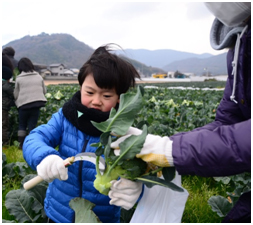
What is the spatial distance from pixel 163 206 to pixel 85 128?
0.56m

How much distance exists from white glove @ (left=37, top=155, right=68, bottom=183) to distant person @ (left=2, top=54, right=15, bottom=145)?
355cm

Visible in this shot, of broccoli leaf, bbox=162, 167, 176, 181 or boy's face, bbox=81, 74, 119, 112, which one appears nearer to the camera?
broccoli leaf, bbox=162, 167, 176, 181

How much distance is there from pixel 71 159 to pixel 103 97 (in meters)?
0.44

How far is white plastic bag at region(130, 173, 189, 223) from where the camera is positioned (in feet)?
4.60

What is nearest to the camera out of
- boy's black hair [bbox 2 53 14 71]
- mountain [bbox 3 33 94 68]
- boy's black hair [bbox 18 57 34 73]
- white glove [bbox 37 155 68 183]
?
white glove [bbox 37 155 68 183]

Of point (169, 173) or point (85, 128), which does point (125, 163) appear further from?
point (85, 128)

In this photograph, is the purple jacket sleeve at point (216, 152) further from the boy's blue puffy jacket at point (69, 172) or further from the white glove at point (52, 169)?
the boy's blue puffy jacket at point (69, 172)

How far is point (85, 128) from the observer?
1605 millimetres

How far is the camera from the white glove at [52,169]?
1315mm

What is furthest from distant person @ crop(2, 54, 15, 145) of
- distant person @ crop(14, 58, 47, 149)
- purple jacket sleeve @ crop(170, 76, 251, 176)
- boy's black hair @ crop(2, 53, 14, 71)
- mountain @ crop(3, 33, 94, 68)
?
mountain @ crop(3, 33, 94, 68)

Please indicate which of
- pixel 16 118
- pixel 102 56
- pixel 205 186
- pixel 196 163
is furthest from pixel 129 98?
pixel 16 118

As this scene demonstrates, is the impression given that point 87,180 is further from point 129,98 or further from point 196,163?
point 196,163


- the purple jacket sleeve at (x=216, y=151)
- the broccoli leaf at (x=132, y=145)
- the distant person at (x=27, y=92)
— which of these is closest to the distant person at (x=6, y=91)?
the distant person at (x=27, y=92)

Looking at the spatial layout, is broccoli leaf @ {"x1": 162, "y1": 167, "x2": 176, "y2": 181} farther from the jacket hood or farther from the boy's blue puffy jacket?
the jacket hood
